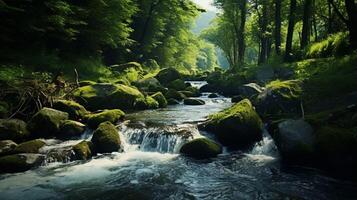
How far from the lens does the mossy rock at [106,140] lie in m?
11.7

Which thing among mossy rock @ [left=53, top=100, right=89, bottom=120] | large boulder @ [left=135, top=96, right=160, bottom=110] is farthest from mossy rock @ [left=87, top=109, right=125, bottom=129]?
large boulder @ [left=135, top=96, right=160, bottom=110]

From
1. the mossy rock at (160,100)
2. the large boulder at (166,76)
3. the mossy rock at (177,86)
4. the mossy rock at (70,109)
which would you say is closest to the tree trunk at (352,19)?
the mossy rock at (160,100)

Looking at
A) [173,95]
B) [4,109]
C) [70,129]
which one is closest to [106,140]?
[70,129]

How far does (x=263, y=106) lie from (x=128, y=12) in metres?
18.0

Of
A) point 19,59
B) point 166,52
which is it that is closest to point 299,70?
point 19,59

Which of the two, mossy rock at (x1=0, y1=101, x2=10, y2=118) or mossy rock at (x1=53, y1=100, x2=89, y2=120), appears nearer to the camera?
mossy rock at (x1=0, y1=101, x2=10, y2=118)

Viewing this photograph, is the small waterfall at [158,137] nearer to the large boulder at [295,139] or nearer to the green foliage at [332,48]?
the large boulder at [295,139]

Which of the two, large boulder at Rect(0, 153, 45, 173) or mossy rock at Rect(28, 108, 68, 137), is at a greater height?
mossy rock at Rect(28, 108, 68, 137)

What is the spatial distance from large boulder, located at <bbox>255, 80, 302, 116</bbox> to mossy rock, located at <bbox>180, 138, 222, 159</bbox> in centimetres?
329

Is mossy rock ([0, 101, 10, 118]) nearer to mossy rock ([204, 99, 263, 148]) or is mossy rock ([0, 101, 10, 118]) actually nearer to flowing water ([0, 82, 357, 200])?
flowing water ([0, 82, 357, 200])

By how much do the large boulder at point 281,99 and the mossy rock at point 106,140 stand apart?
5.71 meters

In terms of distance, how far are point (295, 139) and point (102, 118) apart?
742 cm

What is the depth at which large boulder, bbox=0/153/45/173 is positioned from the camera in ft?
32.2

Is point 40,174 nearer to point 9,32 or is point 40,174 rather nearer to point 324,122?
point 324,122
